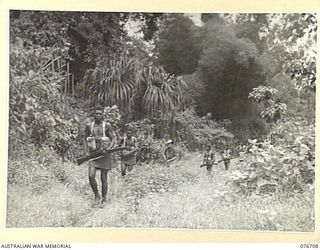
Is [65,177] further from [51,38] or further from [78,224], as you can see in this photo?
[51,38]

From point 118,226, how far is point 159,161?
0.36 metres

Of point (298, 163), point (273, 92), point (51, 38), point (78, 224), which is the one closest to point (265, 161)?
point (298, 163)

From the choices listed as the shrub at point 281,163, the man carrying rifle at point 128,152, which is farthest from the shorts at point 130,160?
the shrub at point 281,163

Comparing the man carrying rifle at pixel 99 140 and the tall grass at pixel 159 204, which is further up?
the man carrying rifle at pixel 99 140

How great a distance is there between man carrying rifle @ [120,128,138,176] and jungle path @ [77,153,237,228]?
3 centimetres

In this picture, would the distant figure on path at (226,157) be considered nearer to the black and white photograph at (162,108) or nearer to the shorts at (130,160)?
the black and white photograph at (162,108)

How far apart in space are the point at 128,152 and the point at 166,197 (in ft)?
0.91

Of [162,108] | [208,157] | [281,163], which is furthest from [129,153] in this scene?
[281,163]

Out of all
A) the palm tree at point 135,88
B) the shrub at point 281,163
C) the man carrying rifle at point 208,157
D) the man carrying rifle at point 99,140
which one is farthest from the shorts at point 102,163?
the shrub at point 281,163

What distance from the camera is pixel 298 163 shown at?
2705 mm

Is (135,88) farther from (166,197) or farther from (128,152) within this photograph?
(166,197)

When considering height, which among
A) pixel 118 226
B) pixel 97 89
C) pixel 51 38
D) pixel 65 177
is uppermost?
pixel 51 38

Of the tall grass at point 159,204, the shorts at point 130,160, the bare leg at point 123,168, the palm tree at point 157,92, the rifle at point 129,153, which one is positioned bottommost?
the tall grass at point 159,204

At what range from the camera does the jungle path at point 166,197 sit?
2.68m
